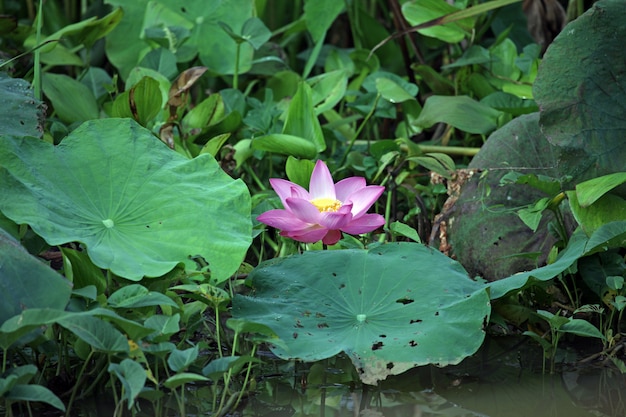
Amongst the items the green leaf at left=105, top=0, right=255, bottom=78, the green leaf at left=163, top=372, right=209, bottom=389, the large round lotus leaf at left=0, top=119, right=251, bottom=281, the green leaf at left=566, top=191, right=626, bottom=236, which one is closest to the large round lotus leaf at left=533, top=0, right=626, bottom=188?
the green leaf at left=566, top=191, right=626, bottom=236

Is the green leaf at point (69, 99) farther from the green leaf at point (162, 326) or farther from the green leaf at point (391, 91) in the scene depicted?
the green leaf at point (162, 326)

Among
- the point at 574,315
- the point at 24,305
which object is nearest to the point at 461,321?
the point at 574,315

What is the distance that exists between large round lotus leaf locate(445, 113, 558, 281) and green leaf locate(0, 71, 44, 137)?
0.76m

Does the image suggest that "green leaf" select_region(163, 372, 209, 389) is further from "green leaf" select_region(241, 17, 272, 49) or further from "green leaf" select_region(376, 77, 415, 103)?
"green leaf" select_region(241, 17, 272, 49)

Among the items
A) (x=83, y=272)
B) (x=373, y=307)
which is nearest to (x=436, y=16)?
(x=373, y=307)

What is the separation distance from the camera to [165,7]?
2178mm

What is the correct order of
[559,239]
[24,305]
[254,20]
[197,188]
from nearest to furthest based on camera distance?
[24,305] < [197,188] < [559,239] < [254,20]

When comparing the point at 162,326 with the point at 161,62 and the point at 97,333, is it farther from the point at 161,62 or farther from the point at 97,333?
the point at 161,62

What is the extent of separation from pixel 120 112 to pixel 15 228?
1.30 ft

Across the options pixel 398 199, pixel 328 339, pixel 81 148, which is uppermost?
pixel 81 148

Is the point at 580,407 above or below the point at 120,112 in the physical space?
below

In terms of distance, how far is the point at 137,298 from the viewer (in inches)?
39.6

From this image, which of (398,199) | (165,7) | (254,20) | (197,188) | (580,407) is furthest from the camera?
(165,7)

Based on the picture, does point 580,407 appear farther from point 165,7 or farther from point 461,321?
point 165,7
